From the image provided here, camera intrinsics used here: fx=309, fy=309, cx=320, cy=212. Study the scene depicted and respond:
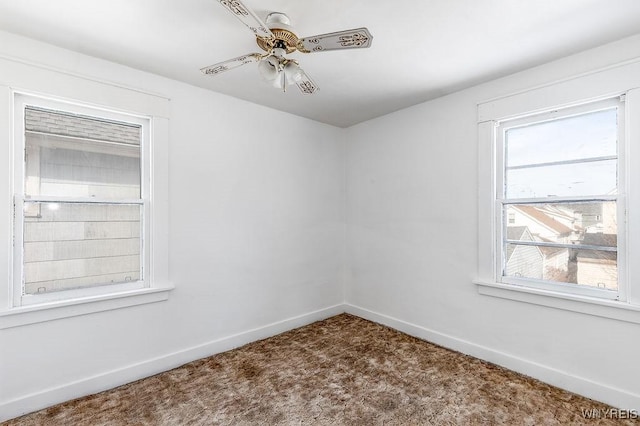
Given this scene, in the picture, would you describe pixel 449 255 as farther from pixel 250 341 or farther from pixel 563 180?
pixel 250 341

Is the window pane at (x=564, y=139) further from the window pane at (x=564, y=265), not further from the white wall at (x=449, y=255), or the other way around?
the window pane at (x=564, y=265)

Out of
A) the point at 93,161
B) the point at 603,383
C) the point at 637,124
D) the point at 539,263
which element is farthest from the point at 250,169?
the point at 603,383

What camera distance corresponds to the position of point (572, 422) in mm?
1952

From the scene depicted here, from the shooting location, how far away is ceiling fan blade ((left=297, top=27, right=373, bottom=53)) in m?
1.47

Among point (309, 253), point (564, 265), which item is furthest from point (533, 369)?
point (309, 253)

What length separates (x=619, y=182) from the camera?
215 centimetres

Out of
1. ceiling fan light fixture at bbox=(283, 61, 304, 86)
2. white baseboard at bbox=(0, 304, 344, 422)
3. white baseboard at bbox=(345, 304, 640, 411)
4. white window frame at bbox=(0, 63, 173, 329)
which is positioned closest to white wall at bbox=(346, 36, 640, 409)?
white baseboard at bbox=(345, 304, 640, 411)

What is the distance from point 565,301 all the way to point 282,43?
2698mm

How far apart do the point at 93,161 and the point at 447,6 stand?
271 centimetres

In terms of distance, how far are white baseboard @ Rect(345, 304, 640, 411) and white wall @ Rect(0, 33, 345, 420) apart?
1.19 m

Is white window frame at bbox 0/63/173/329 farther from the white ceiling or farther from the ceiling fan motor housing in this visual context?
the ceiling fan motor housing

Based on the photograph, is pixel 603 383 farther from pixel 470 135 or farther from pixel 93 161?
pixel 93 161

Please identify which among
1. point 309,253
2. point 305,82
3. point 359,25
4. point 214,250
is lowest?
point 309,253

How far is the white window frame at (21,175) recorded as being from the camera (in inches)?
79.8
